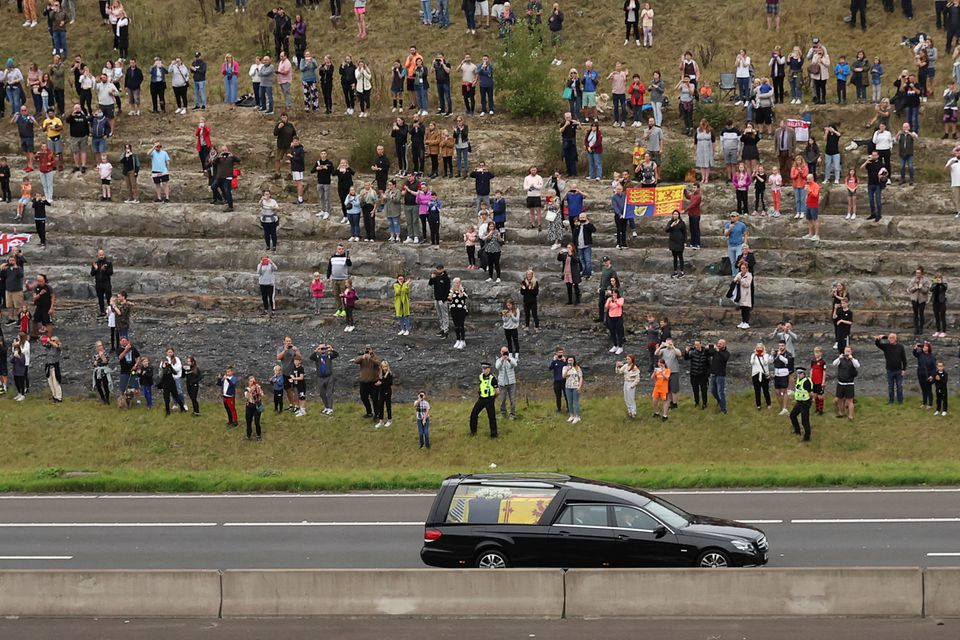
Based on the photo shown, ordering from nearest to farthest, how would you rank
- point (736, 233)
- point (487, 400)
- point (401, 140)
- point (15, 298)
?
point (487, 400), point (736, 233), point (15, 298), point (401, 140)

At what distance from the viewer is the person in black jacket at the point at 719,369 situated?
111ft

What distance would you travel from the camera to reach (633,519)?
72.6 feet

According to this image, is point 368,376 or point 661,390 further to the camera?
point 368,376

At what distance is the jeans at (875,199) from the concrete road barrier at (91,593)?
26145 mm

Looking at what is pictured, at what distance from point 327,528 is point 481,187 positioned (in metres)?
16.8

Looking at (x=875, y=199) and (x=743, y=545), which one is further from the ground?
(x=875, y=199)

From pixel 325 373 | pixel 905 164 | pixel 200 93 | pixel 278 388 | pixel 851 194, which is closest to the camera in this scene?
pixel 325 373

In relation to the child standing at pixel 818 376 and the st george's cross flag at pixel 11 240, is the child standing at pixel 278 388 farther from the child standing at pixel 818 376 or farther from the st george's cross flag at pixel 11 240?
the child standing at pixel 818 376

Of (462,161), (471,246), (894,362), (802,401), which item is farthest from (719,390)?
(462,161)

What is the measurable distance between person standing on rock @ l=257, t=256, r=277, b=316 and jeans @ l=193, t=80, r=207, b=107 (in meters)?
11.0

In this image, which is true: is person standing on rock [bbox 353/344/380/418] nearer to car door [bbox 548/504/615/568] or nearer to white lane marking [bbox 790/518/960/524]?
white lane marking [bbox 790/518/960/524]

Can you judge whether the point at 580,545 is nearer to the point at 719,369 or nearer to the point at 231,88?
the point at 719,369

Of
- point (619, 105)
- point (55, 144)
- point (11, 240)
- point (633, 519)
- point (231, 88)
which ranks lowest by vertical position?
point (633, 519)

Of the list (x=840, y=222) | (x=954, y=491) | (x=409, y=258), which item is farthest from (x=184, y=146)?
(x=954, y=491)
